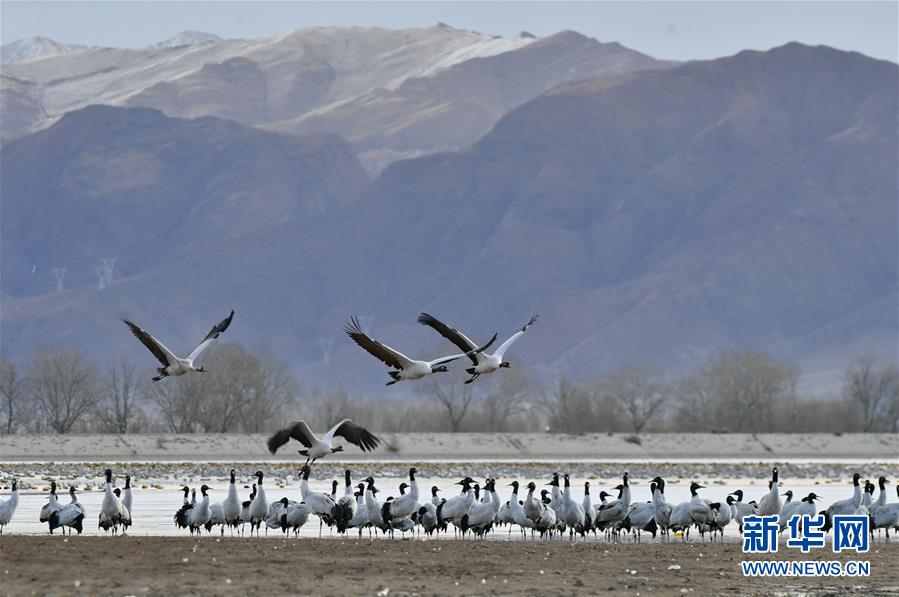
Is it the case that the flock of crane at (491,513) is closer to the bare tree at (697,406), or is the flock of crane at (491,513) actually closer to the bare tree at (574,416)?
the bare tree at (574,416)

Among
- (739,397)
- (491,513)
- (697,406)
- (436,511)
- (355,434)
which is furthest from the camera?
(697,406)

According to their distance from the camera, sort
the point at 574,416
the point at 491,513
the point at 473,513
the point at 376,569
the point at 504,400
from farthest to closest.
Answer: the point at 504,400 < the point at 574,416 < the point at 473,513 < the point at 491,513 < the point at 376,569

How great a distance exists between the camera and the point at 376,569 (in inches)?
950

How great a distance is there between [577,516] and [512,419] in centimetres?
8701

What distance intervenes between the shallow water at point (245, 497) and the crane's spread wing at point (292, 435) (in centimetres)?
196

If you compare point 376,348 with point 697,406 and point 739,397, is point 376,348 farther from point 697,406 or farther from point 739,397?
point 697,406

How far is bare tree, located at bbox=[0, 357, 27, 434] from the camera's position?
98713mm

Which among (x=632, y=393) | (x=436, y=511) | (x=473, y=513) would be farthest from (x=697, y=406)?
(x=473, y=513)

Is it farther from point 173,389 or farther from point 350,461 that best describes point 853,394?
point 350,461

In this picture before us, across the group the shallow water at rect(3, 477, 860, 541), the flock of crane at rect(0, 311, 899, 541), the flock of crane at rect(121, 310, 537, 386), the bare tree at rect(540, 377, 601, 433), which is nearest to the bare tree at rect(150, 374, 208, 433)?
the bare tree at rect(540, 377, 601, 433)

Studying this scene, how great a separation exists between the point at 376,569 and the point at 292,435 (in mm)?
5133

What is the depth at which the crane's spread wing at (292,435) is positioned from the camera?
90.7 ft

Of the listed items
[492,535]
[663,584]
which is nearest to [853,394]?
[492,535]

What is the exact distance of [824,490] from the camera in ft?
157
